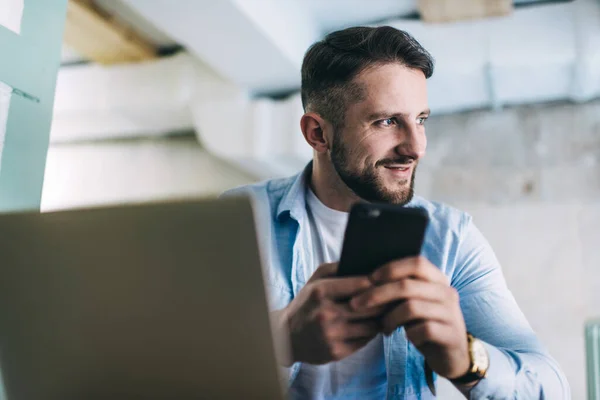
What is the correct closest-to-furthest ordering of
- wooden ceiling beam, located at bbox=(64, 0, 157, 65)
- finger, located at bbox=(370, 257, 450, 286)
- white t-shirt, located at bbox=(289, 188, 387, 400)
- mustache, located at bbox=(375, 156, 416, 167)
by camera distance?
finger, located at bbox=(370, 257, 450, 286) → white t-shirt, located at bbox=(289, 188, 387, 400) → mustache, located at bbox=(375, 156, 416, 167) → wooden ceiling beam, located at bbox=(64, 0, 157, 65)

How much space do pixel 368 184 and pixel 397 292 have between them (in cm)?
61

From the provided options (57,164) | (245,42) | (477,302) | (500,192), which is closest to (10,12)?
(477,302)

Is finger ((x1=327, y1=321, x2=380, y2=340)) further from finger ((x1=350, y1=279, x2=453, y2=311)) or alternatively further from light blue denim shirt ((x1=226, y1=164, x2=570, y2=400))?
light blue denim shirt ((x1=226, y1=164, x2=570, y2=400))

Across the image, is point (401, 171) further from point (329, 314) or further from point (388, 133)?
point (329, 314)

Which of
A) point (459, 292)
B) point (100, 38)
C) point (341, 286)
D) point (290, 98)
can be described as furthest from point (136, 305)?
point (100, 38)

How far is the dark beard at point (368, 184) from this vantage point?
4.13ft

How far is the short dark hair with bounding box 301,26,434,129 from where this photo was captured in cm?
127

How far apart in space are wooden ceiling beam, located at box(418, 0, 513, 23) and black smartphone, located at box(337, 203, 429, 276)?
1.97 m

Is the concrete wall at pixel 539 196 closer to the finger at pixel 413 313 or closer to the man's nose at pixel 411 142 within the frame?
the man's nose at pixel 411 142

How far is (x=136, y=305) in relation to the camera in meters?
0.59

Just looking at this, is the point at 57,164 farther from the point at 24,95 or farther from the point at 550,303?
the point at 550,303

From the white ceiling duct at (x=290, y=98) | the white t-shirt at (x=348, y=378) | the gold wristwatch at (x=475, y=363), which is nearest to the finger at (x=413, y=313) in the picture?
the gold wristwatch at (x=475, y=363)

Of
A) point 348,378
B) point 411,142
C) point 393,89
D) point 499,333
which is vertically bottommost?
point 348,378

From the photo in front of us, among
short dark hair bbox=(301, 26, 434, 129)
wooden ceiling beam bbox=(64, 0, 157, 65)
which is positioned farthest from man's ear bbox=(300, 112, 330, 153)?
wooden ceiling beam bbox=(64, 0, 157, 65)
